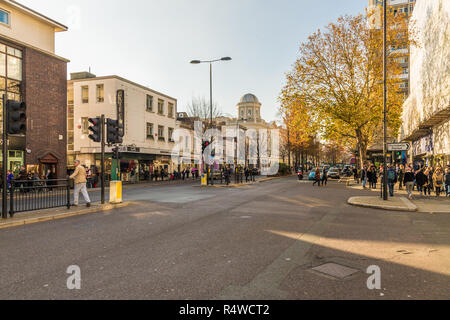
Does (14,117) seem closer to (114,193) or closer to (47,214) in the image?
(47,214)

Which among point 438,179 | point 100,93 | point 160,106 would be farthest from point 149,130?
point 438,179

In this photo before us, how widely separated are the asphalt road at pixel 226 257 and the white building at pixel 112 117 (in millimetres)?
23504

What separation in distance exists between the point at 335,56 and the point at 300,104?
4.69m

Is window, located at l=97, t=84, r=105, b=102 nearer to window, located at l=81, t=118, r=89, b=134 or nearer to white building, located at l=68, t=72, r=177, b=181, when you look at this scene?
white building, located at l=68, t=72, r=177, b=181

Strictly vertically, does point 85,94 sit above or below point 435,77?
above

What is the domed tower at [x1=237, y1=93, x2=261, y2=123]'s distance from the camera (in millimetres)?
93312

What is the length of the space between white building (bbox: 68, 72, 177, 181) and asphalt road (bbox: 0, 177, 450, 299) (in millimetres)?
23504

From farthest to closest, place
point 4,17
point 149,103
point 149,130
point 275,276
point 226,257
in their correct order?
point 149,103 < point 149,130 < point 4,17 < point 226,257 < point 275,276

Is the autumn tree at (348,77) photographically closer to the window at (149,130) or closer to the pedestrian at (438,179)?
the pedestrian at (438,179)

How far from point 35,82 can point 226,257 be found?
75.6ft

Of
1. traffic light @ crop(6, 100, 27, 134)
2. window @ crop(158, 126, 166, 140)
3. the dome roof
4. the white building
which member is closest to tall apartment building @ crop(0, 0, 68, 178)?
the white building

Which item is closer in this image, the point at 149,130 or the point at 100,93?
the point at 100,93

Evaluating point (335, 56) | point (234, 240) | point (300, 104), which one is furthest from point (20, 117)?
point (335, 56)

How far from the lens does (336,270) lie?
466 cm
